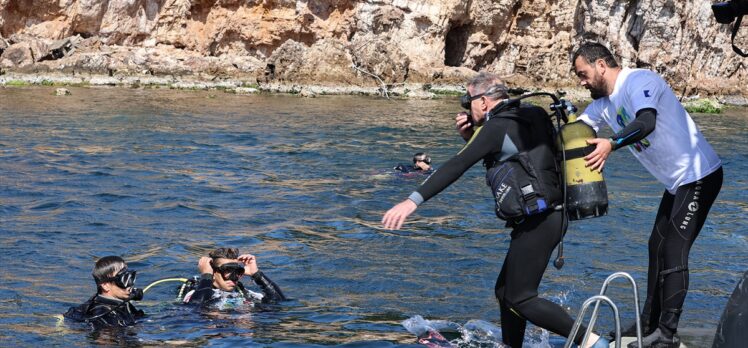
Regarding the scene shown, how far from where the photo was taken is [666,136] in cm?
550

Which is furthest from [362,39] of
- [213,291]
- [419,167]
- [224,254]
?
[213,291]

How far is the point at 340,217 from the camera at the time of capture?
12672mm

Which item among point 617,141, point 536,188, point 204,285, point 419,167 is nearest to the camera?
point 617,141

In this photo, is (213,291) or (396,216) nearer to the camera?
(396,216)

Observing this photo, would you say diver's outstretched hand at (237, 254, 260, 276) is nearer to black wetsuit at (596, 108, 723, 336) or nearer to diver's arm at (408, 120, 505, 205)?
diver's arm at (408, 120, 505, 205)

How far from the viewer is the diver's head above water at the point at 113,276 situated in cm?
700

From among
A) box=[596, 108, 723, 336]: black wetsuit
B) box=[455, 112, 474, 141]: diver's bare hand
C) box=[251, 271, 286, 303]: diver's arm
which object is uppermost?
box=[455, 112, 474, 141]: diver's bare hand

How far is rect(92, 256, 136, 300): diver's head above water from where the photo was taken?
7.00m

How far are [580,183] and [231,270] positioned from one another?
3541 millimetres

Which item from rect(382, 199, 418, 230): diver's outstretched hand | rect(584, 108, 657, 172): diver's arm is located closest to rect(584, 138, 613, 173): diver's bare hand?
rect(584, 108, 657, 172): diver's arm

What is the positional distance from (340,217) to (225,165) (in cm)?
594

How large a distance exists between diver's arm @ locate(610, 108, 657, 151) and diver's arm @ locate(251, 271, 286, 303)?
12.5 feet

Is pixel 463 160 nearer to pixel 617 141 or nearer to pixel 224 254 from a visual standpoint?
pixel 617 141

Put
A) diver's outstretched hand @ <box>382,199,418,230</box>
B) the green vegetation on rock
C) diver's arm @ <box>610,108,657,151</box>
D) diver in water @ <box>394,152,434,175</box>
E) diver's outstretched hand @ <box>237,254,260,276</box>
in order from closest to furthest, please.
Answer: diver's outstretched hand @ <box>382,199,418,230</box> → diver's arm @ <box>610,108,657,151</box> → diver's outstretched hand @ <box>237,254,260,276</box> → diver in water @ <box>394,152,434,175</box> → the green vegetation on rock
